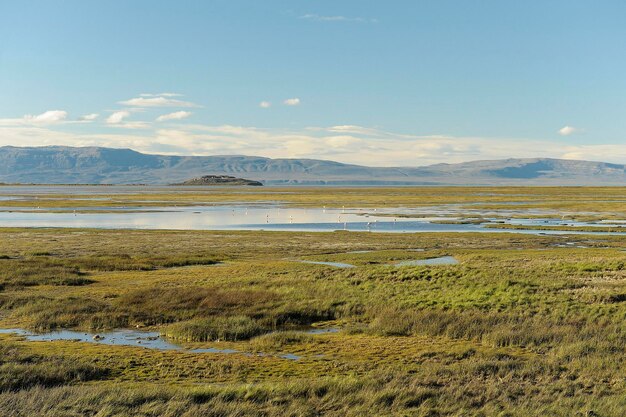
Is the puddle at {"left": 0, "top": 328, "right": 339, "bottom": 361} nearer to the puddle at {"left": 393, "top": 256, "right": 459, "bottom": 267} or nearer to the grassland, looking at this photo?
the grassland

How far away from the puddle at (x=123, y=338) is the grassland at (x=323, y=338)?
1.60ft

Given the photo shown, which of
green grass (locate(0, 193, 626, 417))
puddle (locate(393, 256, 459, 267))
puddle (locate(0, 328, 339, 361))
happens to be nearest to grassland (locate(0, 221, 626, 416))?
green grass (locate(0, 193, 626, 417))

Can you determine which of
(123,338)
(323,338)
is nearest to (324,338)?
(323,338)

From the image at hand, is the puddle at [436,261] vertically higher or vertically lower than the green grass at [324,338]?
lower

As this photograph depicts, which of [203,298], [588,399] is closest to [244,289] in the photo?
[203,298]

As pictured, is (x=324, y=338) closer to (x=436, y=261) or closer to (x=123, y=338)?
(x=123, y=338)

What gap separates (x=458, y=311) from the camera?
2400 centimetres

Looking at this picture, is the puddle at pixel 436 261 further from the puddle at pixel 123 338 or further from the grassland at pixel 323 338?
the puddle at pixel 123 338

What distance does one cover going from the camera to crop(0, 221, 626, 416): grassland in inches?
548

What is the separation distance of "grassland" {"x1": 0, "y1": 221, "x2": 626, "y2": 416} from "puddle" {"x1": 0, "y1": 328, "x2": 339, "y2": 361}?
1.60ft

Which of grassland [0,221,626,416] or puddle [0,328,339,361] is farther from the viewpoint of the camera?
puddle [0,328,339,361]

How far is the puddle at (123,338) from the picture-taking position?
1945 centimetres

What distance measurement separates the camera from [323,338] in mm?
21250

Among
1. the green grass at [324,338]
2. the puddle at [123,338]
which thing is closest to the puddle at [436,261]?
the green grass at [324,338]
